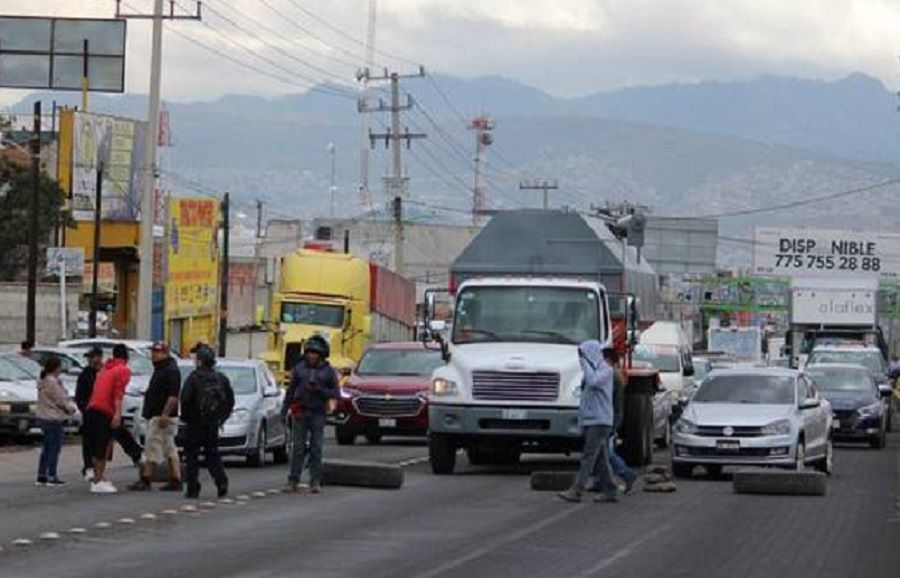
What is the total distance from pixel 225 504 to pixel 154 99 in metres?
27.9

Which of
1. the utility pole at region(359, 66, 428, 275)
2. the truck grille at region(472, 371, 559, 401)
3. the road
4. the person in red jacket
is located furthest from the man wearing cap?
the utility pole at region(359, 66, 428, 275)

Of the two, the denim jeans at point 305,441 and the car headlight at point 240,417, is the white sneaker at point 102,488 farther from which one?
the car headlight at point 240,417

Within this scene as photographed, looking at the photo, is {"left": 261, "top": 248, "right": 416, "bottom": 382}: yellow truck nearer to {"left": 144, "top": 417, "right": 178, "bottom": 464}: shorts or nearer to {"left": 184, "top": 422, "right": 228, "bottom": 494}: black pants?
{"left": 144, "top": 417, "right": 178, "bottom": 464}: shorts

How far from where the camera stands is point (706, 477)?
32.0 metres

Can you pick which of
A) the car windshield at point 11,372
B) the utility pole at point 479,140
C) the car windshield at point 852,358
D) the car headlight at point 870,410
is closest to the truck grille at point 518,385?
the car windshield at point 11,372

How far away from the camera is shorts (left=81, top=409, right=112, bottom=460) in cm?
2720

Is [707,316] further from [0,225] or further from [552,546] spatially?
[552,546]

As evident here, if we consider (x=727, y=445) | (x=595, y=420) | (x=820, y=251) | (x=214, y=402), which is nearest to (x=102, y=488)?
(x=214, y=402)

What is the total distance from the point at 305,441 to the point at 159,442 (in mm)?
1792

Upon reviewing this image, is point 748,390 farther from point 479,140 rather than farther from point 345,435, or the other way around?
point 479,140

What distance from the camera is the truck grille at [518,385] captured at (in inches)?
1177

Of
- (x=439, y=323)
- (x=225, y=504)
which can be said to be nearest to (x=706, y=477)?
(x=439, y=323)

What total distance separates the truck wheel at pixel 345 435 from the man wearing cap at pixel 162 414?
12.8 metres

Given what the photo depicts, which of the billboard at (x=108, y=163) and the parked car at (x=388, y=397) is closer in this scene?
the parked car at (x=388, y=397)
